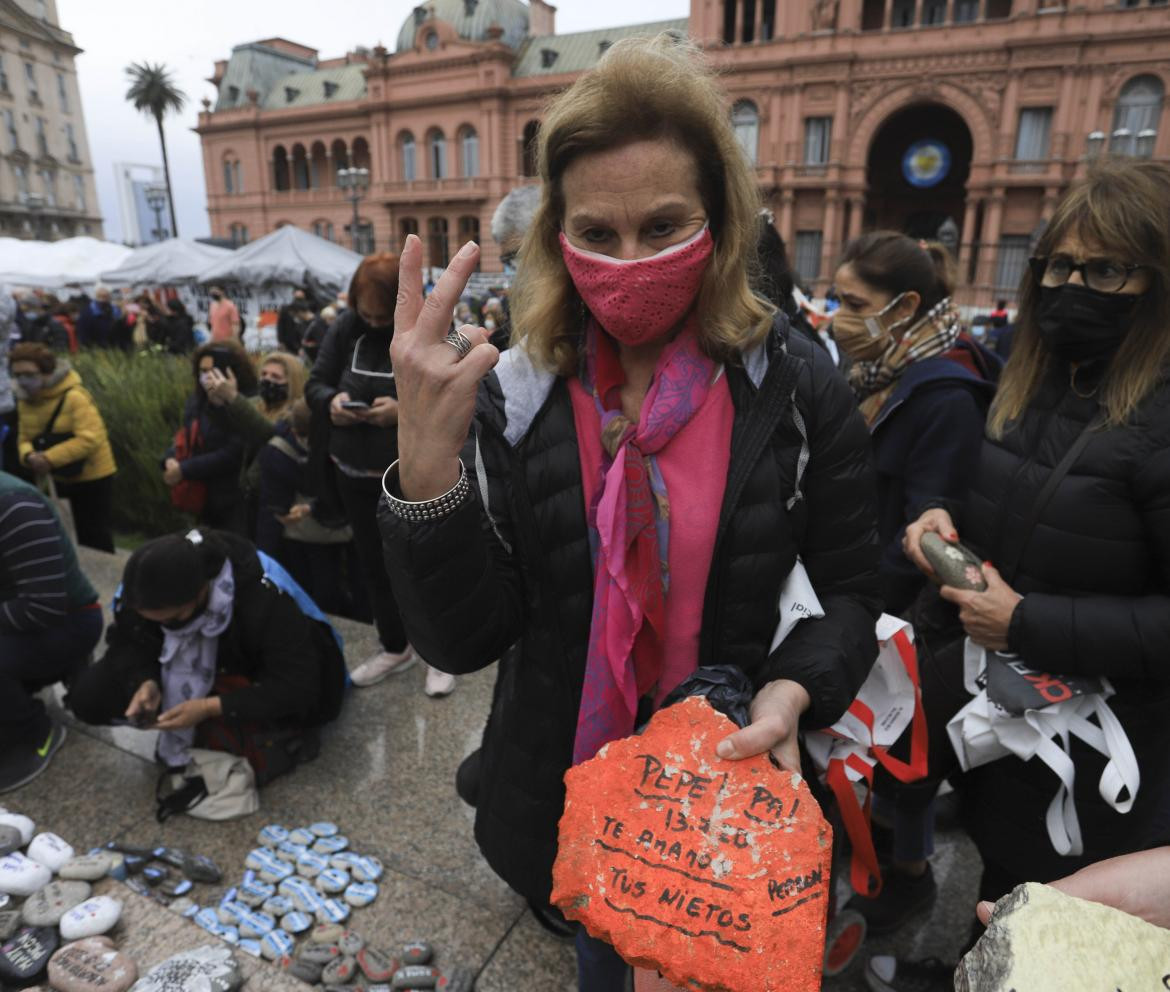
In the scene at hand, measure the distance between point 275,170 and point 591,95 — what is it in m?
50.0

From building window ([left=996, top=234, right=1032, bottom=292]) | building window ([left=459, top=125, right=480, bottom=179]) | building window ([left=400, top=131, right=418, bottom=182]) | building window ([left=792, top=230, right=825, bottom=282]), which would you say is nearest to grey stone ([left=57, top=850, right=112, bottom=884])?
building window ([left=996, top=234, right=1032, bottom=292])

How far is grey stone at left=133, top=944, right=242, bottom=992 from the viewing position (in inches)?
74.5

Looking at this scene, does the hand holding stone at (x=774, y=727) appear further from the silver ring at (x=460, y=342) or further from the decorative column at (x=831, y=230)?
the decorative column at (x=831, y=230)

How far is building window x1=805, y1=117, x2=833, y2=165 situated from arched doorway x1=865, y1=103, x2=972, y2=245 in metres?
2.68

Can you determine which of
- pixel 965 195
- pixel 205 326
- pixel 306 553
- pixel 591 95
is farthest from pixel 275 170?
pixel 591 95

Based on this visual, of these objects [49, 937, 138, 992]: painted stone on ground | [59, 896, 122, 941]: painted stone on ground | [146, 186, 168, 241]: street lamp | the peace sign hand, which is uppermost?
[146, 186, 168, 241]: street lamp

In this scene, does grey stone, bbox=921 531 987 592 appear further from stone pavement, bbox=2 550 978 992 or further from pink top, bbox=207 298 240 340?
pink top, bbox=207 298 240 340

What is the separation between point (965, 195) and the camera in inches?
1224

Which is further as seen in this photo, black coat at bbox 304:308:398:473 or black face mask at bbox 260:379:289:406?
black face mask at bbox 260:379:289:406

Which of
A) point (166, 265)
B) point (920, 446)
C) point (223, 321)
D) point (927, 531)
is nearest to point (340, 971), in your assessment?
point (927, 531)

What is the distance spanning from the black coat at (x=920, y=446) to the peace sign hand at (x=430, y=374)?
5.47 ft

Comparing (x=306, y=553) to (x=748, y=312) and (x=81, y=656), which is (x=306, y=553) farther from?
(x=748, y=312)

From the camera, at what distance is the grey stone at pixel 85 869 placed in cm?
232

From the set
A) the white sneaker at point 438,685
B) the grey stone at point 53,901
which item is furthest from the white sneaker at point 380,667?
the grey stone at point 53,901
